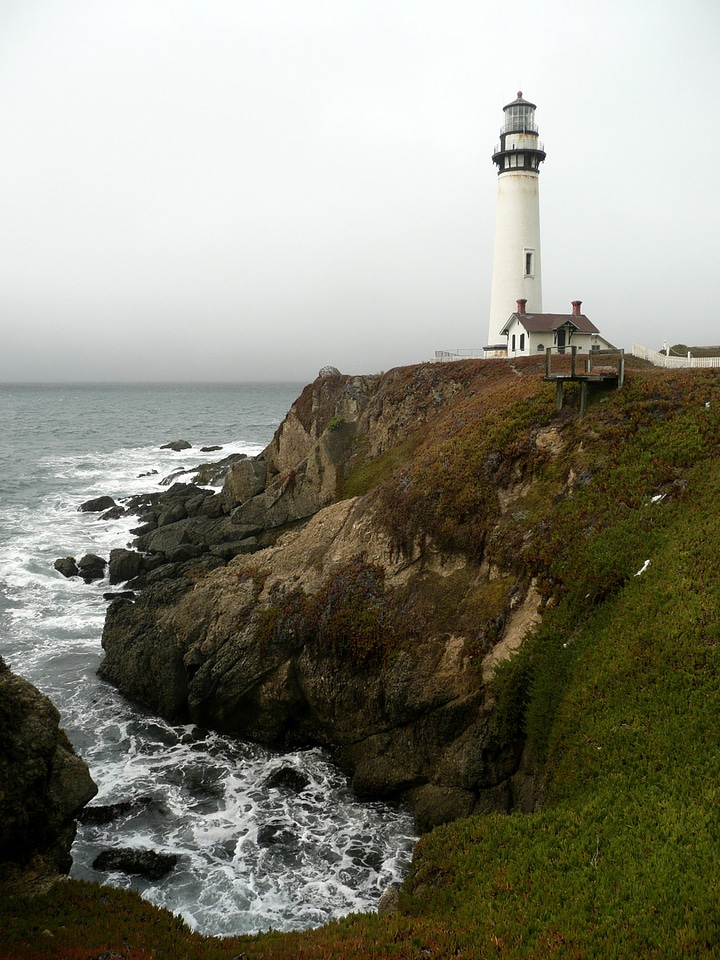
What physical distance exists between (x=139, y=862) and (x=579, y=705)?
11.7m

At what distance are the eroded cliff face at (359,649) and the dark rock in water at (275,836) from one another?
2.39m

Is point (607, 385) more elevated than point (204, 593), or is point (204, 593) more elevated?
point (607, 385)

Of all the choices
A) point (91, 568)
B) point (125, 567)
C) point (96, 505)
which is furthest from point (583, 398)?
point (96, 505)

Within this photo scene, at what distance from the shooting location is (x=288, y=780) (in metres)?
19.1

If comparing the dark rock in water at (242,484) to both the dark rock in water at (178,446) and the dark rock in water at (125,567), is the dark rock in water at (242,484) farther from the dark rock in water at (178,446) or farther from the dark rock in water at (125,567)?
the dark rock in water at (178,446)

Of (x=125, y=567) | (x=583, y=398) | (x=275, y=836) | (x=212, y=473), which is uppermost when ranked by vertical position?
(x=583, y=398)

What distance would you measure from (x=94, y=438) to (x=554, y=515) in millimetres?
95461

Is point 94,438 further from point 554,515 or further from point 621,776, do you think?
point 621,776

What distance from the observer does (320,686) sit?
814 inches

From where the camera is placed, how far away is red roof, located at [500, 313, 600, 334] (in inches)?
1475

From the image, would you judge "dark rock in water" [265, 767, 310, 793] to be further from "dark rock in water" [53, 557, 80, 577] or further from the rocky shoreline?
"dark rock in water" [53, 557, 80, 577]

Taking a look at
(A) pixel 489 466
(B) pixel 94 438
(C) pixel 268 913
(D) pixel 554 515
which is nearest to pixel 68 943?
(C) pixel 268 913

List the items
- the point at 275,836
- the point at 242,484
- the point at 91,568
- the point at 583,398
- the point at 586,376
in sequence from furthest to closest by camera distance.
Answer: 1. the point at 242,484
2. the point at 91,568
3. the point at 583,398
4. the point at 586,376
5. the point at 275,836

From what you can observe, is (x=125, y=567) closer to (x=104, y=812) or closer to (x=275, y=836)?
(x=104, y=812)
